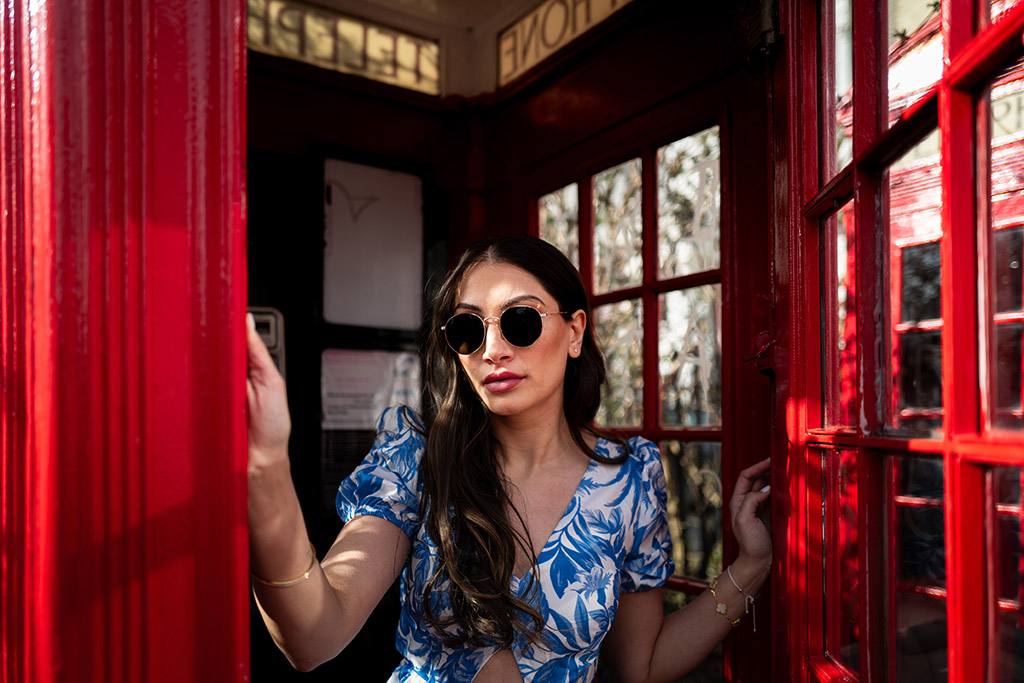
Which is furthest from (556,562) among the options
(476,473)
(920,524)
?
(920,524)

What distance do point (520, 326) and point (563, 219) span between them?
1.21m

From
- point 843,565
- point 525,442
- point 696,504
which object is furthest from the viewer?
point 696,504

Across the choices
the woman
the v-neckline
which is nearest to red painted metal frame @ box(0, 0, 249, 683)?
the woman

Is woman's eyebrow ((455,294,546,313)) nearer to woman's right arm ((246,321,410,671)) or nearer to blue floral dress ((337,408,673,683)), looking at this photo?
blue floral dress ((337,408,673,683))

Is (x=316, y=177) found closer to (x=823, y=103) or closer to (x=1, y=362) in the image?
(x=823, y=103)

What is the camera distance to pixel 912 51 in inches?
40.7

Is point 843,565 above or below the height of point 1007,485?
below

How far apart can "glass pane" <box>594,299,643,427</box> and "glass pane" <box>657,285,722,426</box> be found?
A: 11 centimetres

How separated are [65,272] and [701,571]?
2.12 metres

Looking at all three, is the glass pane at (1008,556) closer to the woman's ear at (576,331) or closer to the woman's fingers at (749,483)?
the woman's fingers at (749,483)

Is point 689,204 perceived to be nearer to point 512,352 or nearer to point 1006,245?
point 512,352

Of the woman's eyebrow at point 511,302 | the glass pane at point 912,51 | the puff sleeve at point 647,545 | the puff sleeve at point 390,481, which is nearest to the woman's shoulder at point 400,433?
the puff sleeve at point 390,481

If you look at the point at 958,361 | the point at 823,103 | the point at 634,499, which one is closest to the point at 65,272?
the point at 958,361

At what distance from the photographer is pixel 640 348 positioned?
2623mm
